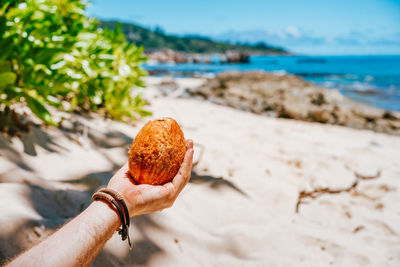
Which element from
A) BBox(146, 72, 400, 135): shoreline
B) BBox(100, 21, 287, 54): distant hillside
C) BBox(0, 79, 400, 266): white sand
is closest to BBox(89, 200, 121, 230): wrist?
BBox(0, 79, 400, 266): white sand

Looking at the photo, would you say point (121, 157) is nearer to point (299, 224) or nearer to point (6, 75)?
point (6, 75)

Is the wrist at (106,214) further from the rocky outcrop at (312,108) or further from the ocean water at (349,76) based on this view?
the ocean water at (349,76)

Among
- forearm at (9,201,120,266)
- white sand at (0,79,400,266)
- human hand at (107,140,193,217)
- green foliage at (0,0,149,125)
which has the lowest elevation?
white sand at (0,79,400,266)

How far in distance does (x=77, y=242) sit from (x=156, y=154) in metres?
0.53

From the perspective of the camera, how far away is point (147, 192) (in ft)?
4.15

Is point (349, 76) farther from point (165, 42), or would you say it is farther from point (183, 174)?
point (165, 42)

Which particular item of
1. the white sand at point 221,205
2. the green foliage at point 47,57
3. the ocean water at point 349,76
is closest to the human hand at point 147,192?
the white sand at point 221,205

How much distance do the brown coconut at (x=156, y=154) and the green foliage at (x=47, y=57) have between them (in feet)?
3.86

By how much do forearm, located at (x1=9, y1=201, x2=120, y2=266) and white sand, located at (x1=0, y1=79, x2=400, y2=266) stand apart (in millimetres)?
467

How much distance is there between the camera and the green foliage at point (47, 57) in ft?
6.75

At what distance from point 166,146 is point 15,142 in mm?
1498

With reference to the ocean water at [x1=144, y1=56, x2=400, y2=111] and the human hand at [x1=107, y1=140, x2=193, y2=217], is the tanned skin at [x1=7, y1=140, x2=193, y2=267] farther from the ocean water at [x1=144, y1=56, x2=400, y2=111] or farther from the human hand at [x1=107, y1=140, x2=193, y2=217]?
the ocean water at [x1=144, y1=56, x2=400, y2=111]

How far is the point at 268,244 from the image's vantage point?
1.99 meters

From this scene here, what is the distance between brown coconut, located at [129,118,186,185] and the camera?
135 centimetres
